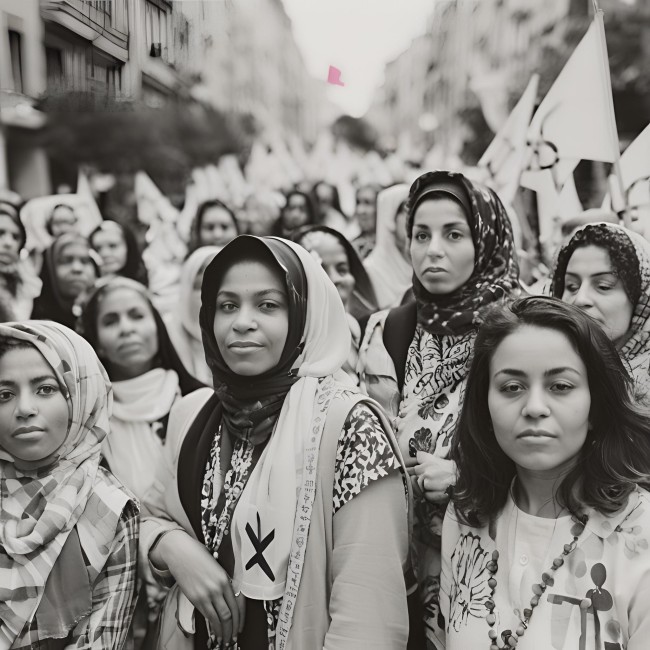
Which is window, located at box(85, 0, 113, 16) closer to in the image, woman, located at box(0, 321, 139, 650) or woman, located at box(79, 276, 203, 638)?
woman, located at box(79, 276, 203, 638)

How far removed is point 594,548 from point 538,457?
218mm

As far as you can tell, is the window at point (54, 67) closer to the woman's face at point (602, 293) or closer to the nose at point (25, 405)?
the nose at point (25, 405)

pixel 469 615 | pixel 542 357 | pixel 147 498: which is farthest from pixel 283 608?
pixel 542 357

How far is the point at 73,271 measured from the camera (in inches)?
149

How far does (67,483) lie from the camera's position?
188 centimetres

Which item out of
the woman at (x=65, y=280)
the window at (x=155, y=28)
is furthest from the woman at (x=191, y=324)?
the window at (x=155, y=28)

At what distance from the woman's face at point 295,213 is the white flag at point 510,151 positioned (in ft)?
3.78

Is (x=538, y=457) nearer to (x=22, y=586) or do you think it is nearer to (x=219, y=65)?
(x=22, y=586)

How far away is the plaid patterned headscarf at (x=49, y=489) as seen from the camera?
179cm

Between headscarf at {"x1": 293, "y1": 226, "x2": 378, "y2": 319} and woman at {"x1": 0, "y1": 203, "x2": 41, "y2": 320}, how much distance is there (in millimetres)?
1749

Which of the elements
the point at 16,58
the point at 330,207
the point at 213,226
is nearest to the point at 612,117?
the point at 330,207

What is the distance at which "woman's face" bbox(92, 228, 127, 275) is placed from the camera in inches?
165

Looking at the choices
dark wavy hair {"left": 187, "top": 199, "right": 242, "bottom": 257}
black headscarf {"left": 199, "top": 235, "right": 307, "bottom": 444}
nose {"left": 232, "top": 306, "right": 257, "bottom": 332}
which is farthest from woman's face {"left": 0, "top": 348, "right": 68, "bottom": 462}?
dark wavy hair {"left": 187, "top": 199, "right": 242, "bottom": 257}

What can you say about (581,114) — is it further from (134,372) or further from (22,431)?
(22,431)
